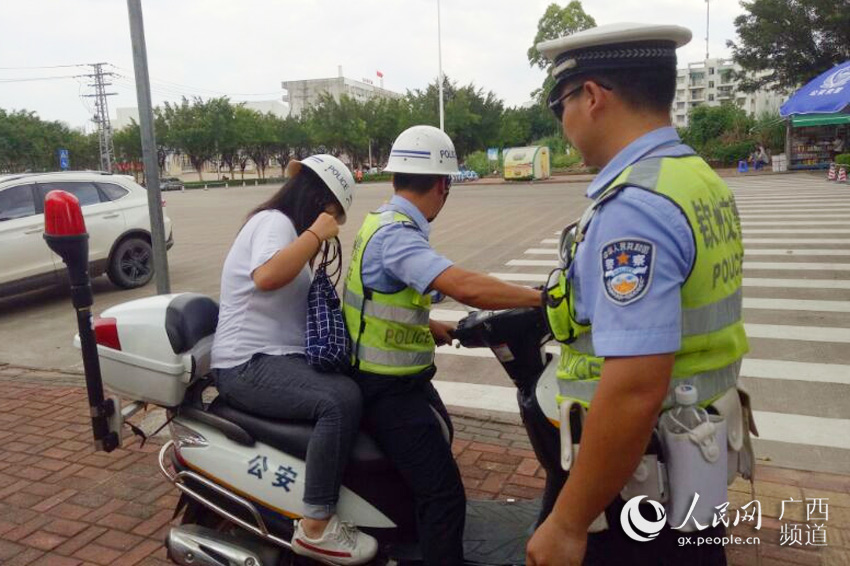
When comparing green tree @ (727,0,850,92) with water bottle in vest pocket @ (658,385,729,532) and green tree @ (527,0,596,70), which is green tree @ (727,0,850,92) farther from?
water bottle in vest pocket @ (658,385,729,532)

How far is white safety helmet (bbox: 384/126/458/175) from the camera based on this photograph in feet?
8.34

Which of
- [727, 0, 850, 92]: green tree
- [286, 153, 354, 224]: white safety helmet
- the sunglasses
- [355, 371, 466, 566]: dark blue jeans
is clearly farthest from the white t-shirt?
[727, 0, 850, 92]: green tree

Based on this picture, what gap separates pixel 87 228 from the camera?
973 cm

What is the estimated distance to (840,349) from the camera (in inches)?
234

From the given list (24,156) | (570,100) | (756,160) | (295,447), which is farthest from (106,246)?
(24,156)

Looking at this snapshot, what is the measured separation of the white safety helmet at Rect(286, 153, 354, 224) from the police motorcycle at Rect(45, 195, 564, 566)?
69 centimetres

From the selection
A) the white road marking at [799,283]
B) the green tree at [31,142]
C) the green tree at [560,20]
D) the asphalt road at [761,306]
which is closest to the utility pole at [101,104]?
the green tree at [31,142]

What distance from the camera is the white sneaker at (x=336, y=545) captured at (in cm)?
236

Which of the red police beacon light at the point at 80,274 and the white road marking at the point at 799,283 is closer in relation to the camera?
the red police beacon light at the point at 80,274

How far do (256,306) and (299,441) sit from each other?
21.4 inches

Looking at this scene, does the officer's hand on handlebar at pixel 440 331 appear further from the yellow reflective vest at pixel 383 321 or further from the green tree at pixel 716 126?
the green tree at pixel 716 126

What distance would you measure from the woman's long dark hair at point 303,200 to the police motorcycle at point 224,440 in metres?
0.51

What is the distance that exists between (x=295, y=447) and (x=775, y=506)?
7.88 feet

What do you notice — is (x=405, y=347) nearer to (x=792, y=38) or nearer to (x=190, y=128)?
(x=792, y=38)
